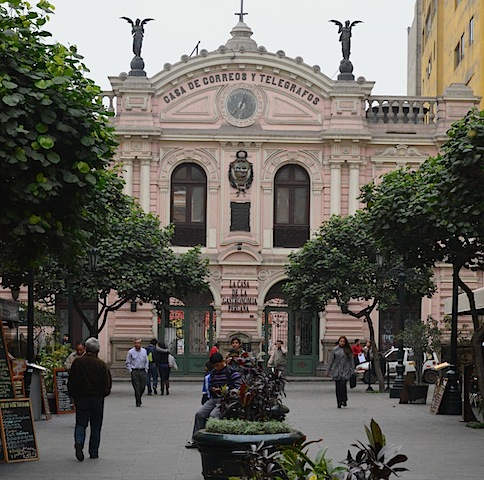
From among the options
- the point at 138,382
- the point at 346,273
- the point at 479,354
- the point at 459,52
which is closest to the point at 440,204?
the point at 479,354

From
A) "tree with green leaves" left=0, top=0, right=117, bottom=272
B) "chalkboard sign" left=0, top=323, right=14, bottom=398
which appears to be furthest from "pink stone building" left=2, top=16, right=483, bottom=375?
"tree with green leaves" left=0, top=0, right=117, bottom=272

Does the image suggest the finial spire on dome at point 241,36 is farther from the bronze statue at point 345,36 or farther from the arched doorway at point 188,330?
the arched doorway at point 188,330

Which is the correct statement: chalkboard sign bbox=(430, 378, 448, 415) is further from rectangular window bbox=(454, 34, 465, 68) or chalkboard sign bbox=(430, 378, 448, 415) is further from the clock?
rectangular window bbox=(454, 34, 465, 68)

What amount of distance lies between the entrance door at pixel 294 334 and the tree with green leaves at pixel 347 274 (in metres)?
6.88

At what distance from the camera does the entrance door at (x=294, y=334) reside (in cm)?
4492

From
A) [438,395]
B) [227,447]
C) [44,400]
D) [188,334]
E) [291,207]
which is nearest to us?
[227,447]

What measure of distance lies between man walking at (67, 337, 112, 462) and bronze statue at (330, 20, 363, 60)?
1246 inches

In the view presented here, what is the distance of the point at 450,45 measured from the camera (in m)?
55.3

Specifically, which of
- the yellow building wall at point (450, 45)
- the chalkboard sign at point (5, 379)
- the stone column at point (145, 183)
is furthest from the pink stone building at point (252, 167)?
the chalkboard sign at point (5, 379)

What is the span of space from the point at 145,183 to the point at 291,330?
7776 mm

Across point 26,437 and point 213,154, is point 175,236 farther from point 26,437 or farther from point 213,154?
point 26,437

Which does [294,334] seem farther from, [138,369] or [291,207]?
[138,369]

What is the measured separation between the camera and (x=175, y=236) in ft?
150

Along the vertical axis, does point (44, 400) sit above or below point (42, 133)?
below
